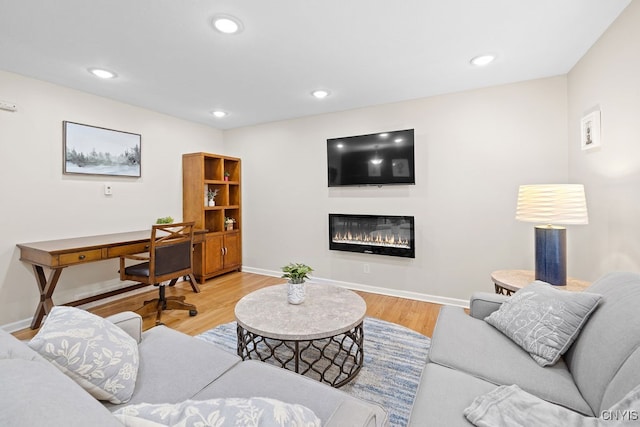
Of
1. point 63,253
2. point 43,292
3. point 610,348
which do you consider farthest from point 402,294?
point 43,292

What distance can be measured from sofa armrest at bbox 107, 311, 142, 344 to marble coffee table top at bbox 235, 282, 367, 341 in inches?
21.4

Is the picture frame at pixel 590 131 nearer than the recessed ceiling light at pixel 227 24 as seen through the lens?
No

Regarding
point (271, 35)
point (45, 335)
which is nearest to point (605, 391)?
point (45, 335)

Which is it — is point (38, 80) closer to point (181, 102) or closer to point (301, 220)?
point (181, 102)

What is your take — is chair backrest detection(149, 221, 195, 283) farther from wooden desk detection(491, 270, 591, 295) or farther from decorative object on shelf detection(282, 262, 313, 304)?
Answer: wooden desk detection(491, 270, 591, 295)

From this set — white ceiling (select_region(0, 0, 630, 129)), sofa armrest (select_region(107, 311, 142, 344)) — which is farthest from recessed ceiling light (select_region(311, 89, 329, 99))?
sofa armrest (select_region(107, 311, 142, 344))

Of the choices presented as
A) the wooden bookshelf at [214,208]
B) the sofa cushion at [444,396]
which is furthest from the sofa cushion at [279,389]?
the wooden bookshelf at [214,208]

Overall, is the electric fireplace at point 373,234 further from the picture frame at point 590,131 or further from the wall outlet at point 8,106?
the wall outlet at point 8,106

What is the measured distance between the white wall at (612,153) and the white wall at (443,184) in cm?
37

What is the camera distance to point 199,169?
157 inches

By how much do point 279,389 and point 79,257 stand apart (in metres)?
2.47

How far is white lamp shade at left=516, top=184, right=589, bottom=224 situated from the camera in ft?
6.21

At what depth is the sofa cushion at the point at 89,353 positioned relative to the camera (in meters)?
0.99

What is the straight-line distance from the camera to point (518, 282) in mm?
2080
